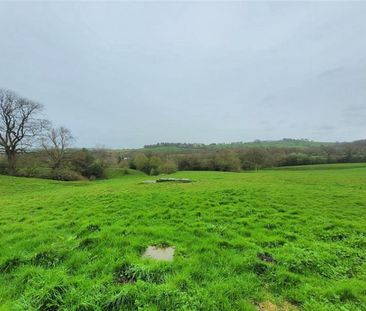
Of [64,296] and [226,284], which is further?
[226,284]

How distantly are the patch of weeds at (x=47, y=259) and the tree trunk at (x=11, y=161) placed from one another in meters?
36.2

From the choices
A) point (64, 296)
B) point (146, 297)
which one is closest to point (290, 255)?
point (146, 297)

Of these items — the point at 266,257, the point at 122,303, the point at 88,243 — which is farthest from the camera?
the point at 88,243

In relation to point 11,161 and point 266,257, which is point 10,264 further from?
A: point 11,161

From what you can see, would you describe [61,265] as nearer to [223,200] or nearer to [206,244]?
[206,244]

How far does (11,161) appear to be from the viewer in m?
33.4

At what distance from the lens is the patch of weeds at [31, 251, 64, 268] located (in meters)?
4.74

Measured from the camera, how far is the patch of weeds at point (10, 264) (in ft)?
15.1

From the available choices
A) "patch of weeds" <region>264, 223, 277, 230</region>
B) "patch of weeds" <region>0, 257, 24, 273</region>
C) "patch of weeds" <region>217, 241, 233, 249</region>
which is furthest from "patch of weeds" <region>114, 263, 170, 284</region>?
"patch of weeds" <region>264, 223, 277, 230</region>

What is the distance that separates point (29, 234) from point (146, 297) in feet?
15.9

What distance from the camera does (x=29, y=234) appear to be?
6441mm

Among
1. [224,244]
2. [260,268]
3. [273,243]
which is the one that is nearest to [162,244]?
[224,244]

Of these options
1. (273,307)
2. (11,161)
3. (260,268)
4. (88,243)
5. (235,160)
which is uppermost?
(11,161)

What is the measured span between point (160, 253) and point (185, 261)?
778mm
